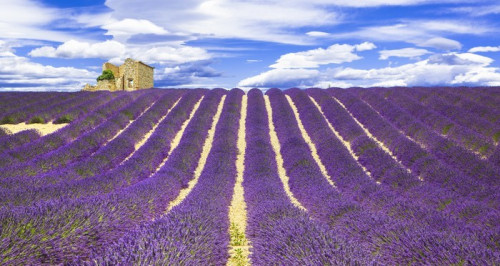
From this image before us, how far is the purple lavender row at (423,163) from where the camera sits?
251 inches

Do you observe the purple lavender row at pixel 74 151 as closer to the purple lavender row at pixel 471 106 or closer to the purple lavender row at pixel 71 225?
the purple lavender row at pixel 71 225

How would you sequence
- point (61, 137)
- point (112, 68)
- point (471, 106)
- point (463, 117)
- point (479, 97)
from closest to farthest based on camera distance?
point (61, 137)
point (463, 117)
point (471, 106)
point (479, 97)
point (112, 68)

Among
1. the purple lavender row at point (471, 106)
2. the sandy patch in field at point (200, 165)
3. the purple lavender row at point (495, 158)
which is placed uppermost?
the purple lavender row at point (471, 106)

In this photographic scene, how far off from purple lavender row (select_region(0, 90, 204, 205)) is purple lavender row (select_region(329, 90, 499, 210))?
18.5ft

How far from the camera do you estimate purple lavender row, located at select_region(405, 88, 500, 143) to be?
35.9ft

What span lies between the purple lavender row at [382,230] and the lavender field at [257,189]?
0.06ft

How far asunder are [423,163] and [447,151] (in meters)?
1.23

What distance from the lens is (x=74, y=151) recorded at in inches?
384

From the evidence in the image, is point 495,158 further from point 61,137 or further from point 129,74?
point 129,74

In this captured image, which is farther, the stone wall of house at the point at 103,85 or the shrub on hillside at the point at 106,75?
the shrub on hillside at the point at 106,75

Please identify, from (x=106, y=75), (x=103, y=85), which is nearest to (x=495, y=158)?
(x=103, y=85)

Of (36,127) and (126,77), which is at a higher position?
(126,77)

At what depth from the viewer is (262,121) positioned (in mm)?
15578

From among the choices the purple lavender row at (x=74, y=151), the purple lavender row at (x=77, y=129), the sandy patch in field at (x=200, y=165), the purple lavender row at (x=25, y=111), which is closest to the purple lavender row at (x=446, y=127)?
the sandy patch in field at (x=200, y=165)
